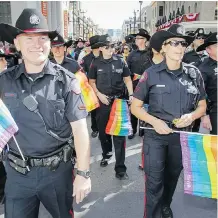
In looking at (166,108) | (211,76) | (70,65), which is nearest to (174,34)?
(166,108)

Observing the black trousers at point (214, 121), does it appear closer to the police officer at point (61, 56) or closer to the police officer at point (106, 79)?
the police officer at point (106, 79)

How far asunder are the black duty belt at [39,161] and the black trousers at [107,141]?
8.13ft

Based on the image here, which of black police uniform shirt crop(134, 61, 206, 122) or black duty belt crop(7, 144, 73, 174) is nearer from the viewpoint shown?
black duty belt crop(7, 144, 73, 174)

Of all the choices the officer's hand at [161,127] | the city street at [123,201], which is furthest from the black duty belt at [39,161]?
the city street at [123,201]

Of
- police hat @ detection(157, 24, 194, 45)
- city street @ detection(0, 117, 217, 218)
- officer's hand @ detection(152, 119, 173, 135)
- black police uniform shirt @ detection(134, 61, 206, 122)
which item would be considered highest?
police hat @ detection(157, 24, 194, 45)

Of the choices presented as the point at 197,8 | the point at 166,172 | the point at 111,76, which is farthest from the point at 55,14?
the point at 166,172

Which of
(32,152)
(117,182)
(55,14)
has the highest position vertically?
(55,14)

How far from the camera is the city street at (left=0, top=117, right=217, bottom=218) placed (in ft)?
12.6

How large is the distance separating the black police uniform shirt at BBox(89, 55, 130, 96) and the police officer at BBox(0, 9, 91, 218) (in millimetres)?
2787

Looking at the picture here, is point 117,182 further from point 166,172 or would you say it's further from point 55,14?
point 55,14

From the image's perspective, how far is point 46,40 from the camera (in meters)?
2.48

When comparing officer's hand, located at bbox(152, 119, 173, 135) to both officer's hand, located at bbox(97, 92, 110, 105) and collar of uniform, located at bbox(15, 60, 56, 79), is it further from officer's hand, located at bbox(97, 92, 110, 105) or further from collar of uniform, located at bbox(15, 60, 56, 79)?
officer's hand, located at bbox(97, 92, 110, 105)

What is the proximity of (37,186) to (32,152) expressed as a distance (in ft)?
0.83

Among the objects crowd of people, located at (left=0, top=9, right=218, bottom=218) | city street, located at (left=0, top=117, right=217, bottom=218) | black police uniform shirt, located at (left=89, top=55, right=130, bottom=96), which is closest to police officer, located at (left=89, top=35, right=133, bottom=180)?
black police uniform shirt, located at (left=89, top=55, right=130, bottom=96)
